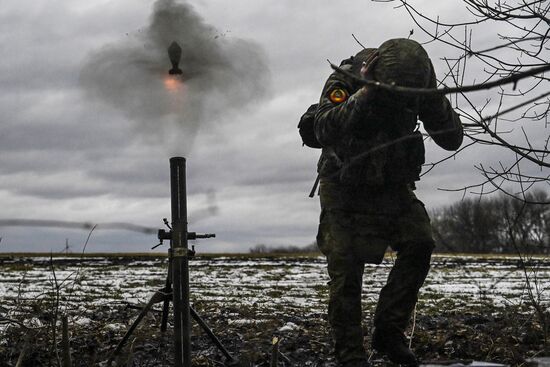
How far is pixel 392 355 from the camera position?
4.86 meters

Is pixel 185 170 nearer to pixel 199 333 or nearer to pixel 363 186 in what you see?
pixel 363 186

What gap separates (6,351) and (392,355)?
2958 millimetres

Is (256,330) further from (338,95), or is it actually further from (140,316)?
(338,95)

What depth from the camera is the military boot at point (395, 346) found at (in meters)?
4.82

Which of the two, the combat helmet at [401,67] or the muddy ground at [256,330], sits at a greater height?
the combat helmet at [401,67]

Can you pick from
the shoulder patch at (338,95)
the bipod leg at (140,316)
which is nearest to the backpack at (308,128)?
the shoulder patch at (338,95)

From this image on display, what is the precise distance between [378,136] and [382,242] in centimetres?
83

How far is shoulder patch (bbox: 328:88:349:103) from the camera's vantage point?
4.61 meters

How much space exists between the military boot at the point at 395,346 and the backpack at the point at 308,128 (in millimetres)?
1491

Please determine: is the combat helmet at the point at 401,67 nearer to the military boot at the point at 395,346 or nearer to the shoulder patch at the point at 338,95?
the shoulder patch at the point at 338,95

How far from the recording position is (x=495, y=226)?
6.81 metres

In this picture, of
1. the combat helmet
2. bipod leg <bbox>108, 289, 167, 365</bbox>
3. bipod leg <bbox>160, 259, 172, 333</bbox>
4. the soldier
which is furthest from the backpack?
bipod leg <bbox>108, 289, 167, 365</bbox>

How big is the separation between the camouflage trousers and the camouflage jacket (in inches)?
7.1

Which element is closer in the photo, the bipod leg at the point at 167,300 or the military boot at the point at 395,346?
Answer: the military boot at the point at 395,346
